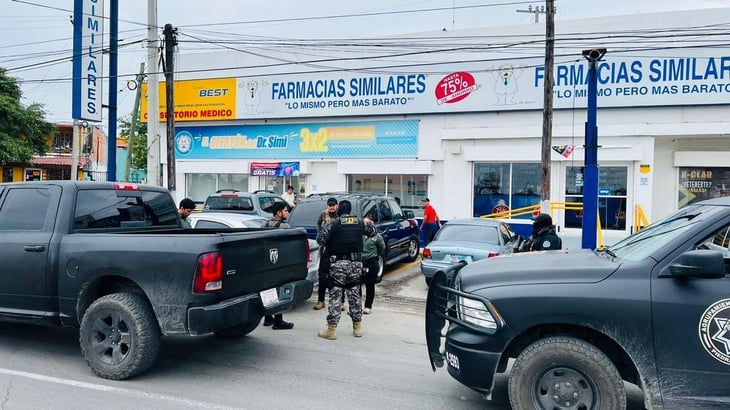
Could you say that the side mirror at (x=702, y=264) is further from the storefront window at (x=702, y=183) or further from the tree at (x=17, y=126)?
the tree at (x=17, y=126)

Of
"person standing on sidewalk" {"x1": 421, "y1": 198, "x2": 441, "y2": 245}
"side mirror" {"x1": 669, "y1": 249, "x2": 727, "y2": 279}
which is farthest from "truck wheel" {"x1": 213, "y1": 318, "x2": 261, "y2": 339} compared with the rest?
"person standing on sidewalk" {"x1": 421, "y1": 198, "x2": 441, "y2": 245}

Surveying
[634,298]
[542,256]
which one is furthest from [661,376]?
[542,256]

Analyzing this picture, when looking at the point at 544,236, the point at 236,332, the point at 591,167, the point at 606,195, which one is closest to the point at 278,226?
the point at 236,332

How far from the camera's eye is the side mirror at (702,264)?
11.0 feet

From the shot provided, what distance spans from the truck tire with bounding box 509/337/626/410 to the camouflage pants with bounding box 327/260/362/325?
3.19 m

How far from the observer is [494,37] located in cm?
1777

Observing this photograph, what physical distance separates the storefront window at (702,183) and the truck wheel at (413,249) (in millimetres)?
8607

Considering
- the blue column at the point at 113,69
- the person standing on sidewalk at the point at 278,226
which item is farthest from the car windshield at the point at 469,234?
the blue column at the point at 113,69

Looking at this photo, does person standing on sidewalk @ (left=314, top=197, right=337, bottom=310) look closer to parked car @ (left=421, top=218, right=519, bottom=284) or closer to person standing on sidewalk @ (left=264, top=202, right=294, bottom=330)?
person standing on sidewalk @ (left=264, top=202, right=294, bottom=330)

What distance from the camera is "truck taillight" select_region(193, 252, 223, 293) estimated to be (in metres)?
4.69

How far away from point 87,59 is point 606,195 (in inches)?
643

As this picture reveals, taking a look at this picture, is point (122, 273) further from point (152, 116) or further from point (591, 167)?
point (152, 116)

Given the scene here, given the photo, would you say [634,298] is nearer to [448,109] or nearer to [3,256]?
[3,256]

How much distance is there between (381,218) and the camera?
11.8 metres
